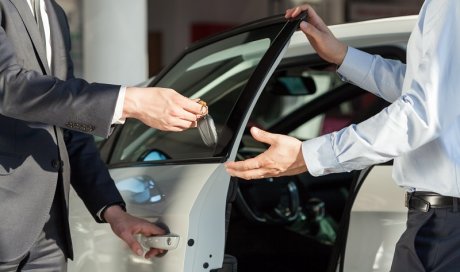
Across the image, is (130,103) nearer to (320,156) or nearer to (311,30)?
(320,156)

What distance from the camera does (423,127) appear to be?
2.11 m

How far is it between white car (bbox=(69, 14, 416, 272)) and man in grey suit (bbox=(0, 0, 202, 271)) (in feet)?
0.73

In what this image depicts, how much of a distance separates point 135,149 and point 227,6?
11.7m

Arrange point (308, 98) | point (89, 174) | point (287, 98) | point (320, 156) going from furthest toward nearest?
1. point (287, 98)
2. point (308, 98)
3. point (89, 174)
4. point (320, 156)

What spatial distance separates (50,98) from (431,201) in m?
0.95

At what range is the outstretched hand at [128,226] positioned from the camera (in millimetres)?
2754

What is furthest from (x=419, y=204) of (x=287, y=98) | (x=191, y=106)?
(x=287, y=98)

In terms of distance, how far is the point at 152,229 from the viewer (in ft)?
9.20

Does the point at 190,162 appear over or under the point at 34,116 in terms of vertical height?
under

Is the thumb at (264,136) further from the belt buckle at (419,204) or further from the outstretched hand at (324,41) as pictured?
the outstretched hand at (324,41)

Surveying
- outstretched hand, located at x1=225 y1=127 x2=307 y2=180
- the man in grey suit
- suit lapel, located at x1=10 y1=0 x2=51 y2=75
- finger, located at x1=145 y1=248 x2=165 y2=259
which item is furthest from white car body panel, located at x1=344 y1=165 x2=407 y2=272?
suit lapel, located at x1=10 y1=0 x2=51 y2=75

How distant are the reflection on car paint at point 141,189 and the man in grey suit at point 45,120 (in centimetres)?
35

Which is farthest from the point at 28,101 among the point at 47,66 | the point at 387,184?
the point at 387,184

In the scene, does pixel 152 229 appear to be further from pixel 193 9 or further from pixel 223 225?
pixel 193 9
